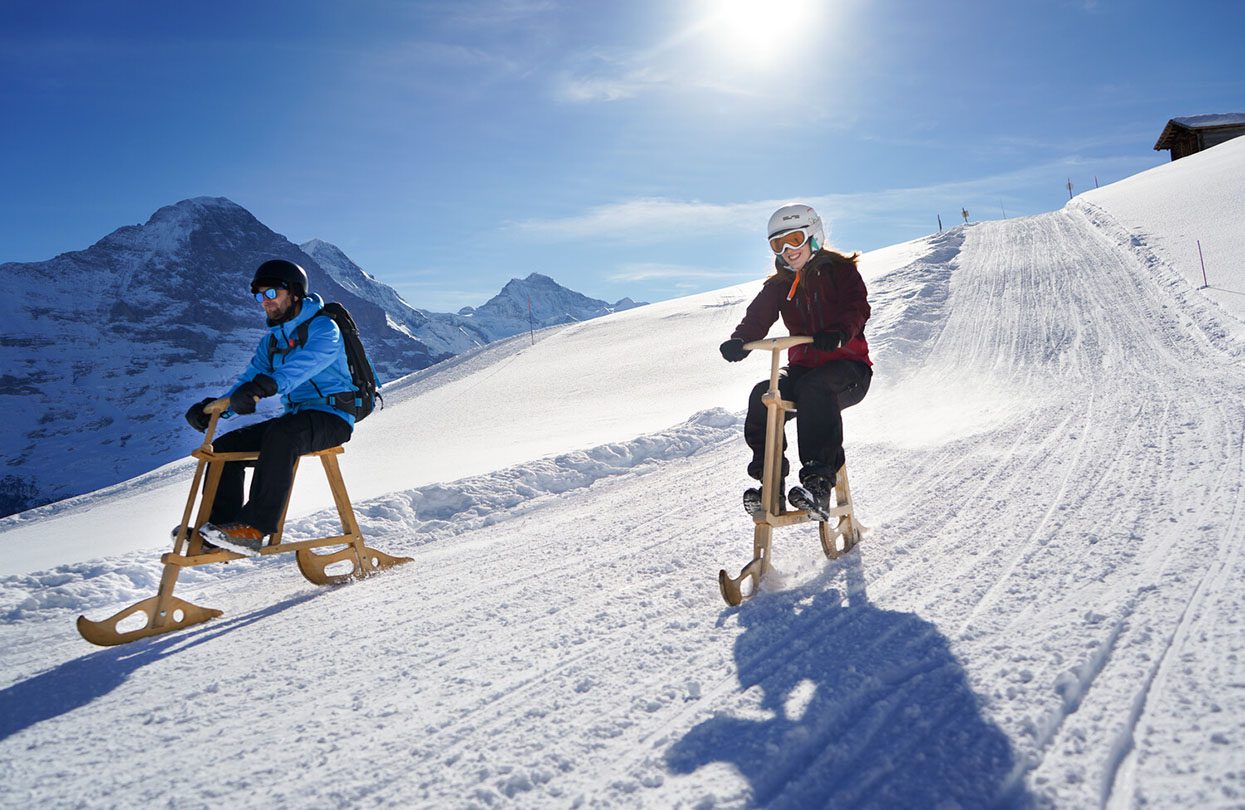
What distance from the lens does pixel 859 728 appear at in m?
2.07

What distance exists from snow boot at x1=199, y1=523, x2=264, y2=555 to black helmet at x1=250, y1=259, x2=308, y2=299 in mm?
1493

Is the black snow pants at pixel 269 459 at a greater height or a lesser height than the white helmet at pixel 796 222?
lesser

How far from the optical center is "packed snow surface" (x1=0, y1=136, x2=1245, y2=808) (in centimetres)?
193

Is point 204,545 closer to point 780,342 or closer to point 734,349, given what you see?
point 734,349

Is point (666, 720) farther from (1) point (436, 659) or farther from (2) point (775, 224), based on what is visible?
(2) point (775, 224)

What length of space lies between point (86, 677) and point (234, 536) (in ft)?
2.99

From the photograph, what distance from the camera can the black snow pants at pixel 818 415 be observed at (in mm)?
3855

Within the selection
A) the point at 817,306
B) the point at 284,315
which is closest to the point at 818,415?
the point at 817,306

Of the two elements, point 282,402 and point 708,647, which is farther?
point 282,402

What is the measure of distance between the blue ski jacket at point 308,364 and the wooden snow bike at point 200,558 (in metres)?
0.34

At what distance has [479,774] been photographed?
2062mm

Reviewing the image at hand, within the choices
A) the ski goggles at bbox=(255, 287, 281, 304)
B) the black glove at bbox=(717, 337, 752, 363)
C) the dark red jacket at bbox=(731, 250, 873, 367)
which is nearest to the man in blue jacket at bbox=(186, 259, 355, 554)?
the ski goggles at bbox=(255, 287, 281, 304)

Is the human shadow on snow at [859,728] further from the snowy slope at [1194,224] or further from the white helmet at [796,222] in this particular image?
the snowy slope at [1194,224]

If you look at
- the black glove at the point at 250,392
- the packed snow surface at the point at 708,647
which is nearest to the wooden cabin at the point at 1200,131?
the packed snow surface at the point at 708,647
